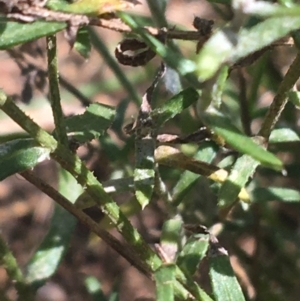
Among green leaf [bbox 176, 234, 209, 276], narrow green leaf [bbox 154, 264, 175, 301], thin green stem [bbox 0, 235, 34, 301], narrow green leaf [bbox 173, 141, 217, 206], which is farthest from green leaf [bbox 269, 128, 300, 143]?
thin green stem [bbox 0, 235, 34, 301]

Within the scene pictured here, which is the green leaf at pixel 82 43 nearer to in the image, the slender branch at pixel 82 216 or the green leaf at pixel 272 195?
the slender branch at pixel 82 216

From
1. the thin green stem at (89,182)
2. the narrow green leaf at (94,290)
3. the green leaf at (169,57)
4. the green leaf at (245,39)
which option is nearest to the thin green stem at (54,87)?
the thin green stem at (89,182)

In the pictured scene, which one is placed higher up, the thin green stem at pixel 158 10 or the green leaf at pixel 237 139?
the green leaf at pixel 237 139

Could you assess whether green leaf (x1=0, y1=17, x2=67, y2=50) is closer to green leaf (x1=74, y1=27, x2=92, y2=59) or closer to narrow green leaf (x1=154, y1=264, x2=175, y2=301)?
green leaf (x1=74, y1=27, x2=92, y2=59)

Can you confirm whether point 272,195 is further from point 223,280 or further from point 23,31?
point 23,31

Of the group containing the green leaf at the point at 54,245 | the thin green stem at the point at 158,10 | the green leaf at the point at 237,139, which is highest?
the green leaf at the point at 237,139
